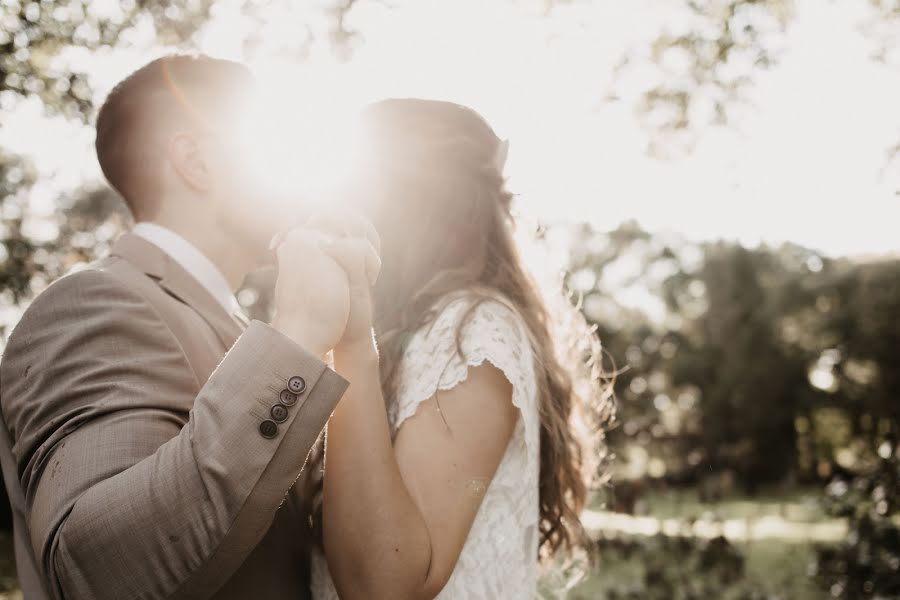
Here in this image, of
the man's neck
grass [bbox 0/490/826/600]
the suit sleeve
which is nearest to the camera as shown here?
the suit sleeve

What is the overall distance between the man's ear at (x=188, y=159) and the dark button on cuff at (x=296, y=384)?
1298mm

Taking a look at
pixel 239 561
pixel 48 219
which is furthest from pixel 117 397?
pixel 48 219

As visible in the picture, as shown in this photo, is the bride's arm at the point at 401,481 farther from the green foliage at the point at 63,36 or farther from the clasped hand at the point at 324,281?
the green foliage at the point at 63,36

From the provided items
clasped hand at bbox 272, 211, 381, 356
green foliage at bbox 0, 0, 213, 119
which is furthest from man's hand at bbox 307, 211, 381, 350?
green foliage at bbox 0, 0, 213, 119

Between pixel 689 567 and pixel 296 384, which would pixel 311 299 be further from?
pixel 689 567

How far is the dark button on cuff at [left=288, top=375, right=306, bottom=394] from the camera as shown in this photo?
5.25ft

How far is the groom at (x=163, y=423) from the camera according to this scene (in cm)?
152

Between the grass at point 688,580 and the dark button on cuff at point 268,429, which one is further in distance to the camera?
the grass at point 688,580

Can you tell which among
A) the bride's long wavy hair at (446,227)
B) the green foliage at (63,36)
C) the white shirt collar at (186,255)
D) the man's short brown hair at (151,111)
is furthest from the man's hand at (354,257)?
the green foliage at (63,36)

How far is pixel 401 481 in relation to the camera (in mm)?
2004

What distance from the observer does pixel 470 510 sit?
2107 mm

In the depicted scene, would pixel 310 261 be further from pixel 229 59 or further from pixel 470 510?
pixel 229 59

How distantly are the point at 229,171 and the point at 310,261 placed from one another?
1.12m

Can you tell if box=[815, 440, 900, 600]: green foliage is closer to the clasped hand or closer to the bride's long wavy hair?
the bride's long wavy hair
